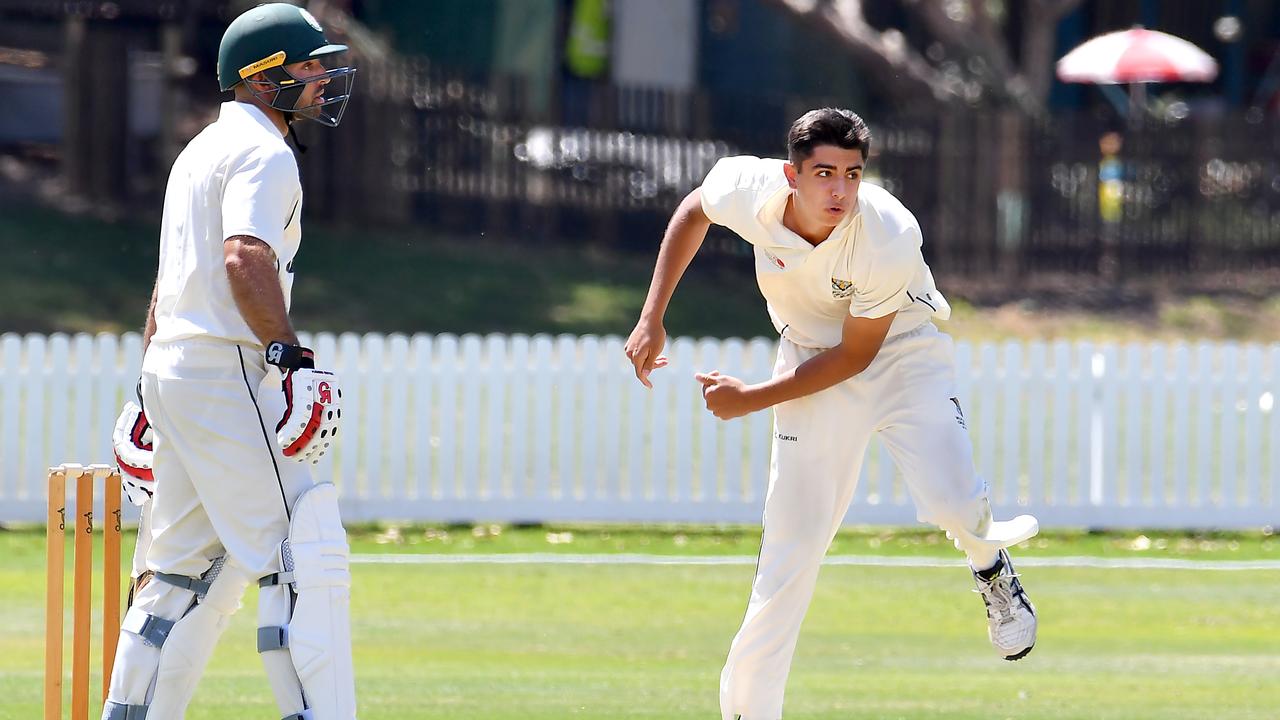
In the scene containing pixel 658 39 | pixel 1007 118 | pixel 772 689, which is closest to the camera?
pixel 772 689

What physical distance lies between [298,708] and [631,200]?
588 inches

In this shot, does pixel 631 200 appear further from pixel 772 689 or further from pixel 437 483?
pixel 772 689

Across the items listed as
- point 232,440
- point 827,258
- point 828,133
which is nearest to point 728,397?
point 827,258

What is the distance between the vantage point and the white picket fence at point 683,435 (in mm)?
10703

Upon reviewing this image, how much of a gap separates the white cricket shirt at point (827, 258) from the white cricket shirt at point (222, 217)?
1.25m

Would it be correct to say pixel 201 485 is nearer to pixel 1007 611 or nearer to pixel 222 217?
pixel 222 217

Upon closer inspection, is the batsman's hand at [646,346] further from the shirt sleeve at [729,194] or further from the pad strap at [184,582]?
the pad strap at [184,582]

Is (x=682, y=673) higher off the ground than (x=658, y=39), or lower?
lower

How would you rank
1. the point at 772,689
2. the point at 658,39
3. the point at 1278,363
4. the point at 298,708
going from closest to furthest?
the point at 298,708 → the point at 772,689 → the point at 1278,363 → the point at 658,39

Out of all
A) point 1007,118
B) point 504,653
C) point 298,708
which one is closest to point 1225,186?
point 1007,118

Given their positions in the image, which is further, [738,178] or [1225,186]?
[1225,186]

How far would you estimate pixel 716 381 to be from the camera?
17.6ft

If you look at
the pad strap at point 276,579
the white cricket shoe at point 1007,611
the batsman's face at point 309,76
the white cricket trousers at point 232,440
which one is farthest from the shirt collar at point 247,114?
the white cricket shoe at point 1007,611

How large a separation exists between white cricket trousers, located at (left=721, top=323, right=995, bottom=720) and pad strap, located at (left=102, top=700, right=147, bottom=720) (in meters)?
1.56
